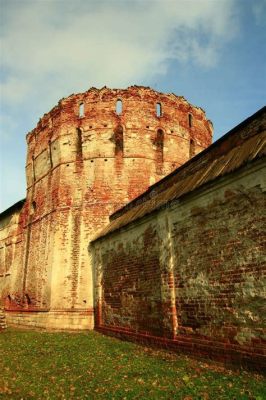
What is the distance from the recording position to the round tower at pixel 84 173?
15.5 meters

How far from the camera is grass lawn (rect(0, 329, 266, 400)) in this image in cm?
555

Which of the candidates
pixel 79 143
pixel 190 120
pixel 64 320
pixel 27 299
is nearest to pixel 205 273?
pixel 64 320

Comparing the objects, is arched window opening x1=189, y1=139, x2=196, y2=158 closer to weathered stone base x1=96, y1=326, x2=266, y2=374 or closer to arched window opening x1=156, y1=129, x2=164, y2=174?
arched window opening x1=156, y1=129, x2=164, y2=174

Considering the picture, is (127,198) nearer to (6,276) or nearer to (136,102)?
(136,102)

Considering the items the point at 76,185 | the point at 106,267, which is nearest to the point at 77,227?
the point at 76,185

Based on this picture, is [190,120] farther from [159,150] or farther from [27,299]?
[27,299]

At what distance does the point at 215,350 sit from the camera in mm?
6965

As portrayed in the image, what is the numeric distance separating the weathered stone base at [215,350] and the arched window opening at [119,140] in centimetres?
951

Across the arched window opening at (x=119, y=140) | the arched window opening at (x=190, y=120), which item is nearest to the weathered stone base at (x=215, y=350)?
the arched window opening at (x=119, y=140)

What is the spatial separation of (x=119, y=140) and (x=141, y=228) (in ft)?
25.6

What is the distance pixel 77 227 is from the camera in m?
16.1

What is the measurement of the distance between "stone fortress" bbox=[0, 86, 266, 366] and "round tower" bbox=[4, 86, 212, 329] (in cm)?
5

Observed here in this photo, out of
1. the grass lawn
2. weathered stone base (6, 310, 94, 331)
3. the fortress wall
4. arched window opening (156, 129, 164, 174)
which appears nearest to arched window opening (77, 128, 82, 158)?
arched window opening (156, 129, 164, 174)

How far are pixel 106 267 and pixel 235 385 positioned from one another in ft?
26.7
